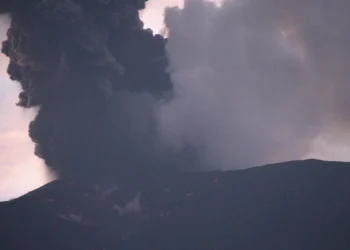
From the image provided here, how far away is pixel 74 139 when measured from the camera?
230ft

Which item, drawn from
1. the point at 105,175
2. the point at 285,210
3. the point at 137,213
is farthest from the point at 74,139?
the point at 285,210

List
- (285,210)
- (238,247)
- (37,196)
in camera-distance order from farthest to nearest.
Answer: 1. (37,196)
2. (285,210)
3. (238,247)

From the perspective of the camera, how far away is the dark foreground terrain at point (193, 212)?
71.5m

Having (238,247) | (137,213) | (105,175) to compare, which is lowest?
(238,247)

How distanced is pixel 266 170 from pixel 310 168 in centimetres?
672

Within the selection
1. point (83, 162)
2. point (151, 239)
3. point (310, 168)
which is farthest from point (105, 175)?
point (310, 168)

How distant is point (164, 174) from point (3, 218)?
2329 cm

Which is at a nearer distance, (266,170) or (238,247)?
(238,247)

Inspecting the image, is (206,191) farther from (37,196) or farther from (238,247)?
(37,196)

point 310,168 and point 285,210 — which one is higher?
point 310,168

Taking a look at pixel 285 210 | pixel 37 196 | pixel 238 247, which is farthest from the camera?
→ pixel 37 196

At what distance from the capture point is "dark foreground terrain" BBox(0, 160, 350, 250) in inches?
2815

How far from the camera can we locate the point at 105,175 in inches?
3095

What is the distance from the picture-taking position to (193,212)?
7831cm
